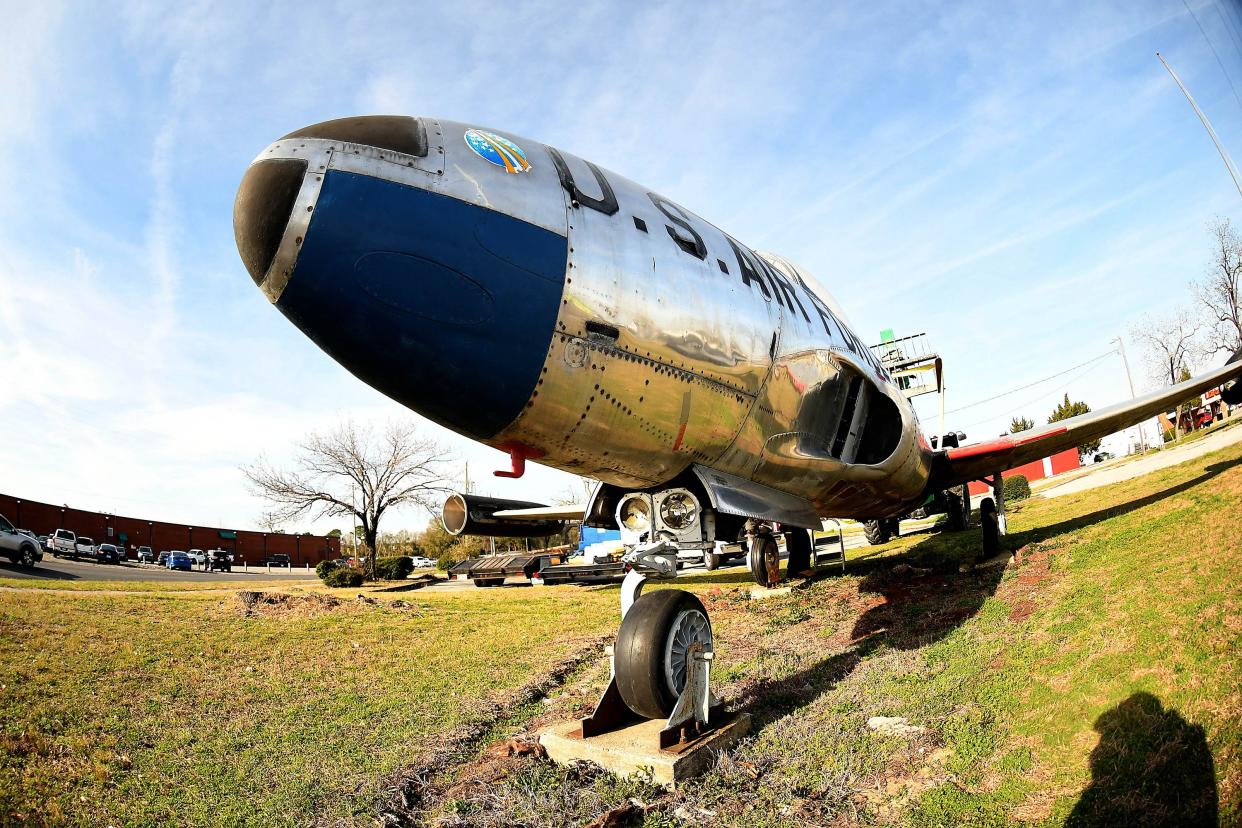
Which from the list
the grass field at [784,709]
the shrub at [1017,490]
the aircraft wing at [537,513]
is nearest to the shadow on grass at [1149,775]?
the grass field at [784,709]

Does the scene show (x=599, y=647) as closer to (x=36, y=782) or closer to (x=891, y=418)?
(x=891, y=418)

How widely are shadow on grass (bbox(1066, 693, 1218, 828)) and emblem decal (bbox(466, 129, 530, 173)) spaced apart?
509cm

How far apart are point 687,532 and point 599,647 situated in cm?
486

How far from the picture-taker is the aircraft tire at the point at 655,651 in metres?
4.87

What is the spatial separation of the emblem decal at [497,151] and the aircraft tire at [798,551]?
12.6 meters

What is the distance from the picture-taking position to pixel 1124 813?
3.34 meters

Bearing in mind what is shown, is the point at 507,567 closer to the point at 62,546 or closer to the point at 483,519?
the point at 483,519

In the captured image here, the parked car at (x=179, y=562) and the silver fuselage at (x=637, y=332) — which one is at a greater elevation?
the silver fuselage at (x=637, y=332)

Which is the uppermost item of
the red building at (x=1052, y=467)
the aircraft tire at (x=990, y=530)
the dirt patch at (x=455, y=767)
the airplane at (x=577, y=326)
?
the red building at (x=1052, y=467)

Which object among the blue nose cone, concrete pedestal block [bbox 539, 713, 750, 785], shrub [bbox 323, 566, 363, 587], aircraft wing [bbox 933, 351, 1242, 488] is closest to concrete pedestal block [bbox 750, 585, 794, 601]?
aircraft wing [bbox 933, 351, 1242, 488]

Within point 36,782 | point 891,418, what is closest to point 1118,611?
point 891,418

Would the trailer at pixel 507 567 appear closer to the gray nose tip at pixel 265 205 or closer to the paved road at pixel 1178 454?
the paved road at pixel 1178 454

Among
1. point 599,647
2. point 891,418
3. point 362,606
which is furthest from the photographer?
point 362,606

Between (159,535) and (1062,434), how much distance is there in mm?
65102
